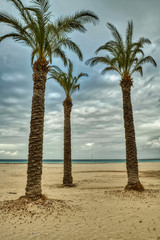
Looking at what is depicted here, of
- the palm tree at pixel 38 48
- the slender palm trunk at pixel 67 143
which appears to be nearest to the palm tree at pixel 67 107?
the slender palm trunk at pixel 67 143

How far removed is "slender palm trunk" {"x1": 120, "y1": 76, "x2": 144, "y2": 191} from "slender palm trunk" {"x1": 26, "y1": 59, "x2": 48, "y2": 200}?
233 inches

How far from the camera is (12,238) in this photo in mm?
4750

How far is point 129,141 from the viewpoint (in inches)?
449

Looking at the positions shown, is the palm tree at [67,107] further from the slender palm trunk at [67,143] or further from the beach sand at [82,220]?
the beach sand at [82,220]

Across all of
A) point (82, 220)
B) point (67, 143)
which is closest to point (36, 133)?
point (82, 220)

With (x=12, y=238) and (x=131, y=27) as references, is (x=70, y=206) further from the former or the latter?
(x=131, y=27)

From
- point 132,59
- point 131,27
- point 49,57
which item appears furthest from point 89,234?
point 131,27

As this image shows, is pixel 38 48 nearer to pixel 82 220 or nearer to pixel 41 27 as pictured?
pixel 41 27

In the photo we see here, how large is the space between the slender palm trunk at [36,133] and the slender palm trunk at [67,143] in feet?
20.0

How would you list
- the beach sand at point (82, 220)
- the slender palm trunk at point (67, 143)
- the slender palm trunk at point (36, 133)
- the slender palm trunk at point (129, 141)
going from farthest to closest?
the slender palm trunk at point (67, 143), the slender palm trunk at point (129, 141), the slender palm trunk at point (36, 133), the beach sand at point (82, 220)

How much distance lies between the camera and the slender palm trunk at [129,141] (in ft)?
36.0

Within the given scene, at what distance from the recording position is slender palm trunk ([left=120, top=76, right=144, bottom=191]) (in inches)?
432

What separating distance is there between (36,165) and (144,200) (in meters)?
5.72

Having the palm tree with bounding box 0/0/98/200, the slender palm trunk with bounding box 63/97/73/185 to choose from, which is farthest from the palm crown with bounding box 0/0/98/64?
the slender palm trunk with bounding box 63/97/73/185
